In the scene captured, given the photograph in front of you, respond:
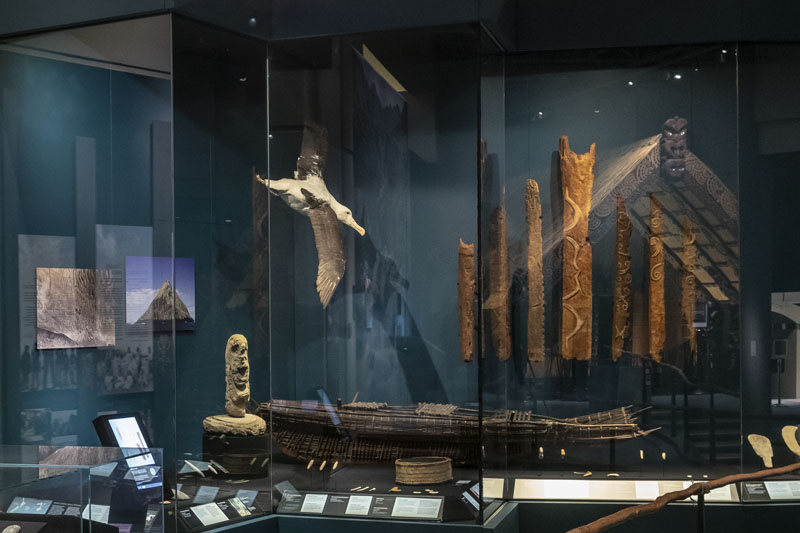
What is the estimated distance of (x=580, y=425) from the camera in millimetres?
5301

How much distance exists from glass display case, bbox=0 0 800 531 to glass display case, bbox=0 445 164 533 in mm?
1300

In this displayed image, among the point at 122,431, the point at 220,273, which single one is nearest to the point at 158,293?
the point at 220,273

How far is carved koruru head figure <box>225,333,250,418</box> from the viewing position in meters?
4.71

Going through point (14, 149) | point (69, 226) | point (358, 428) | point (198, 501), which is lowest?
point (198, 501)

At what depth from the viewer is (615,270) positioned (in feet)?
17.5

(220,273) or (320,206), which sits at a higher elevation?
(320,206)

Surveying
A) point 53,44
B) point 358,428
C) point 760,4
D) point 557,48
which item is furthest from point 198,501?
point 760,4

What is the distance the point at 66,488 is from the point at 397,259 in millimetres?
2520

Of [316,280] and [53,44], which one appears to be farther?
[53,44]

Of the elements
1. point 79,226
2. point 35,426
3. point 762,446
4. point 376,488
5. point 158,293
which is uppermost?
point 79,226

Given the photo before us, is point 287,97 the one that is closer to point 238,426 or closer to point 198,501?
point 238,426

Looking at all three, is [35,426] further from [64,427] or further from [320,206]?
[320,206]

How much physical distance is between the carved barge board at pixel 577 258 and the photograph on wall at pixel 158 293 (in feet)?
7.60

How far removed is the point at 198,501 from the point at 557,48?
3.46 metres
